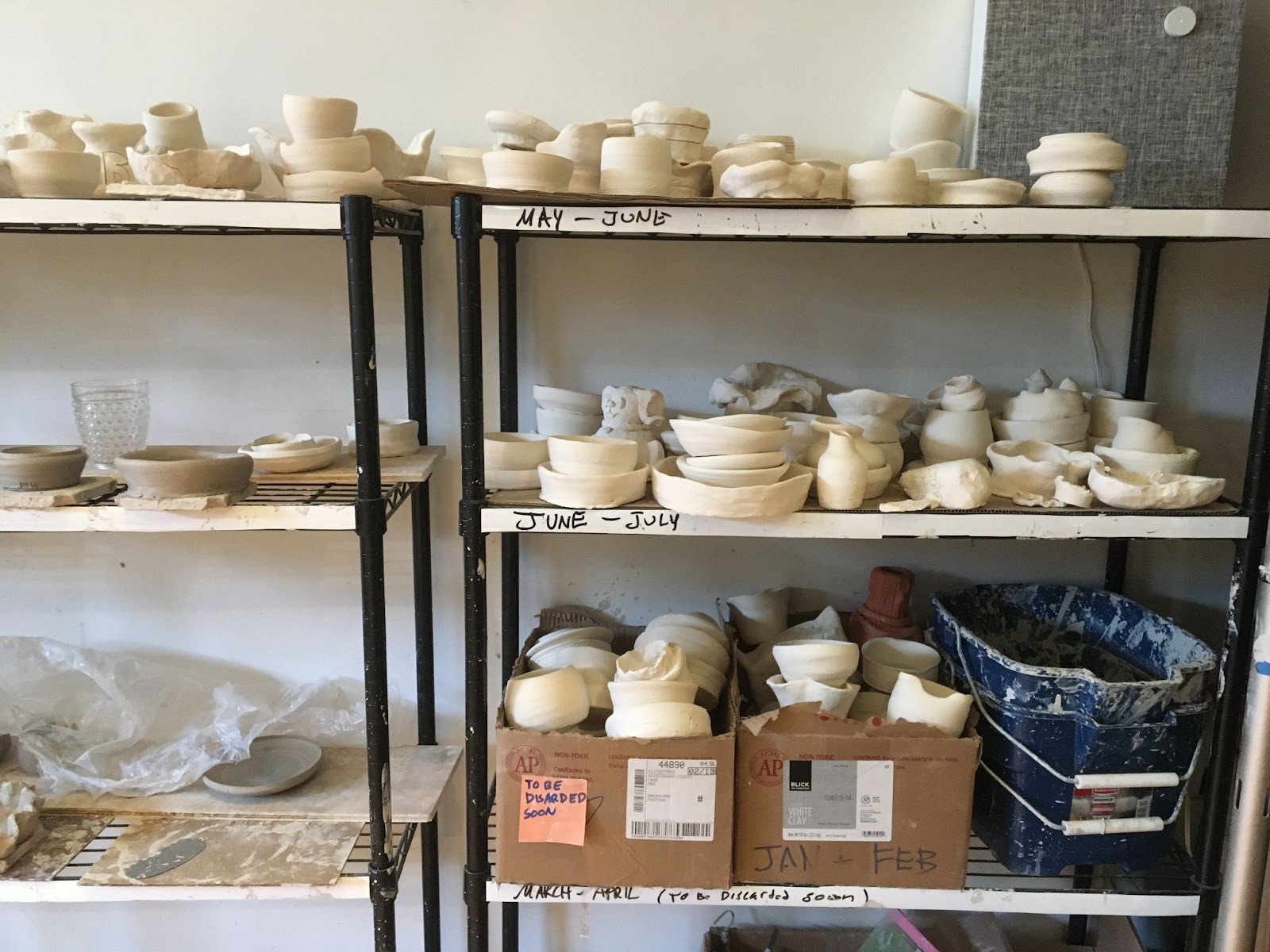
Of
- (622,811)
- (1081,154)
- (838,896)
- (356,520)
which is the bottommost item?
(838,896)

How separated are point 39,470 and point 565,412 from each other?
2.44 ft

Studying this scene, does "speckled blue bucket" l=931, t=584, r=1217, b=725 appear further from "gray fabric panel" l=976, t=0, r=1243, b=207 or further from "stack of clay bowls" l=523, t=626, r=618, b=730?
"gray fabric panel" l=976, t=0, r=1243, b=207

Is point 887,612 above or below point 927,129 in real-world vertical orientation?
below

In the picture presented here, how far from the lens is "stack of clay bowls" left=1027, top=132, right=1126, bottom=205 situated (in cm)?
130

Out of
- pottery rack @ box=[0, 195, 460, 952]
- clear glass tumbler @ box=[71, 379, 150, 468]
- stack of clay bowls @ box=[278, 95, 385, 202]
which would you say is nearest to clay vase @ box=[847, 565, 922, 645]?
pottery rack @ box=[0, 195, 460, 952]

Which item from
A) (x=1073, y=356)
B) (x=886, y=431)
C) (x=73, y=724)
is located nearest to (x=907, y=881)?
(x=886, y=431)

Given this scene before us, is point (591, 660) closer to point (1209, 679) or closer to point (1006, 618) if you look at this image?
point (1006, 618)

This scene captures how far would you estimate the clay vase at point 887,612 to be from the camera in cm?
158

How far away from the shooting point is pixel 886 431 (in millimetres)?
1466

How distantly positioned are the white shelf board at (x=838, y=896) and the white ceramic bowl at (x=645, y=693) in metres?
0.27

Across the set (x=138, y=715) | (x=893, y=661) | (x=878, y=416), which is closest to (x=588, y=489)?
(x=878, y=416)

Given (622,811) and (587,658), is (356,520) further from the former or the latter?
(622,811)

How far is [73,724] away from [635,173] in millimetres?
1360

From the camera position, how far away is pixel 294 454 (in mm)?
1397
